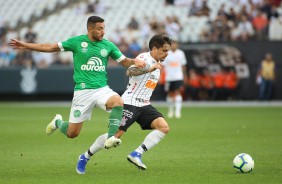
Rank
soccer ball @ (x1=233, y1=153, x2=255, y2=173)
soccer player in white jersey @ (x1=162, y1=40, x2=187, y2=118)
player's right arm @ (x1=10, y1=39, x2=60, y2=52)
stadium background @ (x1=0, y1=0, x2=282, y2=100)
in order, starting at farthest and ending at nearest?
stadium background @ (x1=0, y1=0, x2=282, y2=100), soccer player in white jersey @ (x1=162, y1=40, x2=187, y2=118), player's right arm @ (x1=10, y1=39, x2=60, y2=52), soccer ball @ (x1=233, y1=153, x2=255, y2=173)

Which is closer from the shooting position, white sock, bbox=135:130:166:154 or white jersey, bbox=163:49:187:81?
white sock, bbox=135:130:166:154

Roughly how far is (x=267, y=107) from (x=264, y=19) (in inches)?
190

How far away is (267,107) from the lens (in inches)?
1105

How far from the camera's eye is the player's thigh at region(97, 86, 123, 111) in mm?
10500

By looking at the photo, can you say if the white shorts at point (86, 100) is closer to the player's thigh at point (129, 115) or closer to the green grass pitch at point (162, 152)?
the player's thigh at point (129, 115)

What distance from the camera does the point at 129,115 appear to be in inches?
443

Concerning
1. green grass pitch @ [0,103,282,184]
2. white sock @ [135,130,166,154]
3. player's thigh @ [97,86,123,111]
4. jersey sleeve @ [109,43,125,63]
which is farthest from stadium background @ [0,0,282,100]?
player's thigh @ [97,86,123,111]

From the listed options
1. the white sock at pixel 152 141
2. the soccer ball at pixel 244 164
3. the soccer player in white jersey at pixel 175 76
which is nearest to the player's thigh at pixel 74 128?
the white sock at pixel 152 141

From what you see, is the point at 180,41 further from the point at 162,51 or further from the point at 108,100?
the point at 108,100

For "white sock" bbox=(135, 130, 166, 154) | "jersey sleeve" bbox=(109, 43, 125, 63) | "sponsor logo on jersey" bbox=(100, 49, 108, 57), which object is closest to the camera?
"sponsor logo on jersey" bbox=(100, 49, 108, 57)

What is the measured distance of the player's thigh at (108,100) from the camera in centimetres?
1050

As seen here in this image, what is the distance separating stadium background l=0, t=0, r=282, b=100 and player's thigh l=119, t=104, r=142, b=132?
20.1 metres

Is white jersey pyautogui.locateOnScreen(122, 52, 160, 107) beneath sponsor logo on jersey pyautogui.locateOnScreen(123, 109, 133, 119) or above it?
above

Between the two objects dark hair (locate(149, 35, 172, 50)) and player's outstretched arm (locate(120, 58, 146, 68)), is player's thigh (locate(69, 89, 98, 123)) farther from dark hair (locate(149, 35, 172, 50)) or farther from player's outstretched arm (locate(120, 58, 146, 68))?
dark hair (locate(149, 35, 172, 50))
